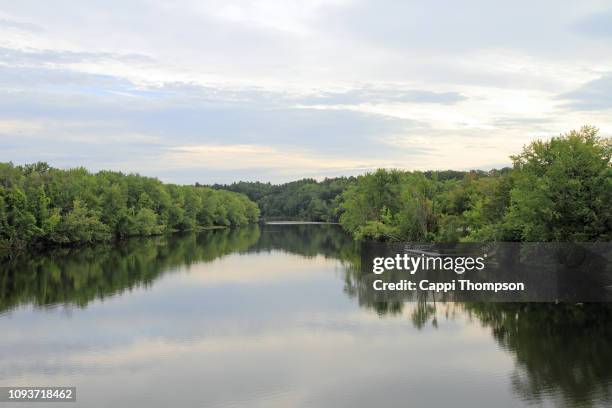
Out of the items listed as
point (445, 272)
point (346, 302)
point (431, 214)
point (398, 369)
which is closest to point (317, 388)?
point (398, 369)

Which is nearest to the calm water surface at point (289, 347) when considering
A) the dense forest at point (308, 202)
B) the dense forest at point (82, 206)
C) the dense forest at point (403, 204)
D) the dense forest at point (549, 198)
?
the dense forest at point (549, 198)

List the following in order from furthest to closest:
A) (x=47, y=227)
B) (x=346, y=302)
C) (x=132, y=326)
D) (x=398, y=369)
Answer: (x=47, y=227) → (x=346, y=302) → (x=132, y=326) → (x=398, y=369)

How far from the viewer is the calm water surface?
17641 mm

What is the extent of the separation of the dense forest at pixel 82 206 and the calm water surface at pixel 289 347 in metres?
20.9

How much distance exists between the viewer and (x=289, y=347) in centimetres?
2270

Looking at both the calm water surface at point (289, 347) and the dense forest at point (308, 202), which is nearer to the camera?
the calm water surface at point (289, 347)

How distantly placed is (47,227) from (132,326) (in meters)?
40.2

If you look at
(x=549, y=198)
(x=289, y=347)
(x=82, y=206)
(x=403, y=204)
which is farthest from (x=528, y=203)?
(x=82, y=206)

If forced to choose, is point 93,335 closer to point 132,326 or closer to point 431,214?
point 132,326

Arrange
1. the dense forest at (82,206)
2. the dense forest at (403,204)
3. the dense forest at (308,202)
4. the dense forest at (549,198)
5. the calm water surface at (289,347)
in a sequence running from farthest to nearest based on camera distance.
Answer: the dense forest at (308,202) < the dense forest at (82,206) < the dense forest at (403,204) < the dense forest at (549,198) < the calm water surface at (289,347)

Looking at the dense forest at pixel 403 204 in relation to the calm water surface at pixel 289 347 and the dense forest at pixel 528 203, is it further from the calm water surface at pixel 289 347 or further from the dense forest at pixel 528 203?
the calm water surface at pixel 289 347

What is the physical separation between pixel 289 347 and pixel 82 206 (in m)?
53.4

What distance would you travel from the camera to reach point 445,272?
4259cm

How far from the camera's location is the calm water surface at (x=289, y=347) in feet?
57.9
